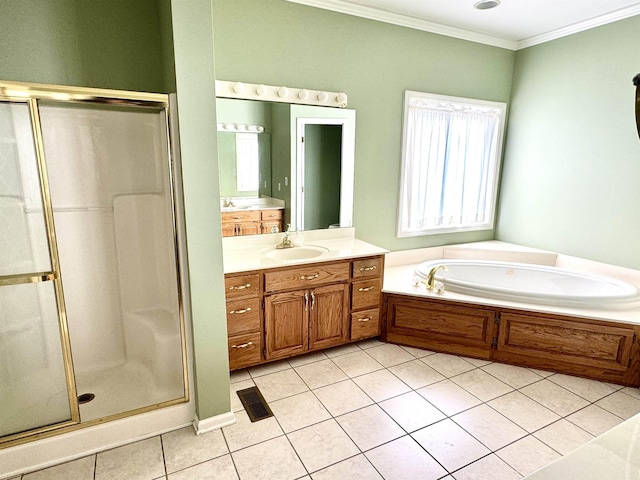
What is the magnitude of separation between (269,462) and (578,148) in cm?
361

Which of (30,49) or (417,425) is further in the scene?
(417,425)

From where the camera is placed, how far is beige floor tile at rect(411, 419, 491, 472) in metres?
1.85

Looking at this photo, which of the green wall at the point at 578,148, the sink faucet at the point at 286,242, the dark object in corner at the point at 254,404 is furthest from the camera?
the green wall at the point at 578,148

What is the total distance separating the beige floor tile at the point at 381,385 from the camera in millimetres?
2379

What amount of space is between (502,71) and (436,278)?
238 centimetres

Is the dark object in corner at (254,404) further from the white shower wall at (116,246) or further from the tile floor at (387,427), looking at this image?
the white shower wall at (116,246)

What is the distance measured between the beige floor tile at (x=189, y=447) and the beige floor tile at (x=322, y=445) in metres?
0.39

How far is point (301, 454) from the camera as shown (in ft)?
6.19

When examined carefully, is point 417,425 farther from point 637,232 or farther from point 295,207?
point 637,232

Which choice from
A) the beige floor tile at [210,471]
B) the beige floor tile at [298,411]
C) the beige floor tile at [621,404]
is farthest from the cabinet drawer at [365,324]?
the beige floor tile at [621,404]

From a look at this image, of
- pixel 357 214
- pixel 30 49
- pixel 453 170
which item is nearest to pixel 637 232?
pixel 453 170

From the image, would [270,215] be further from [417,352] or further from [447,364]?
[447,364]

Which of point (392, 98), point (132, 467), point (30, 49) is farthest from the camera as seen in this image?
point (392, 98)

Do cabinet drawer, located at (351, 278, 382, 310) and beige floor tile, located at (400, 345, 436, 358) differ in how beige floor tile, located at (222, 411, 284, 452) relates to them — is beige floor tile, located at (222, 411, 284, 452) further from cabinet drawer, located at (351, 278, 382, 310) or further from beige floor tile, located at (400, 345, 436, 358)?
beige floor tile, located at (400, 345, 436, 358)
